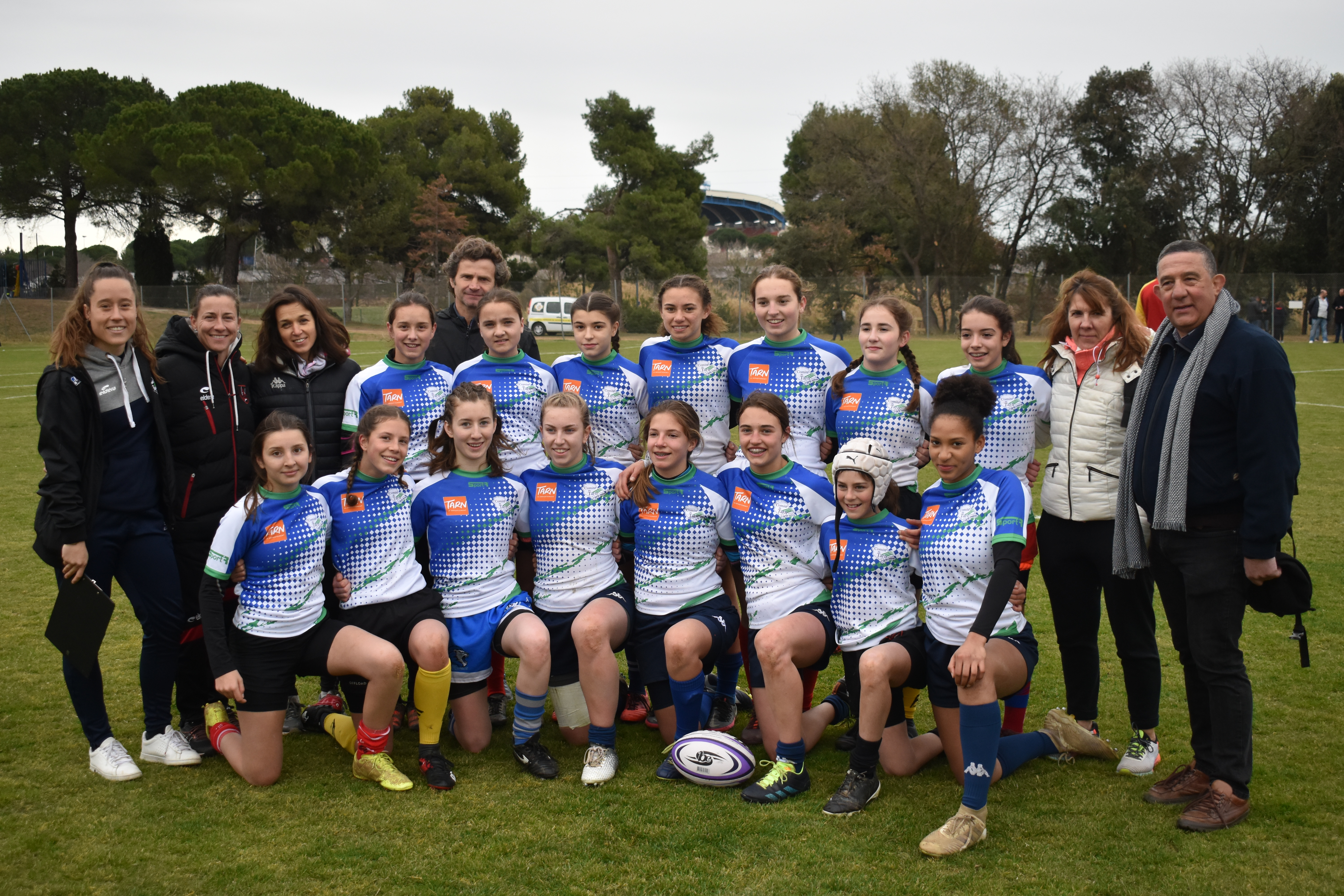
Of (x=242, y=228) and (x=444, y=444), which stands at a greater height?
(x=242, y=228)

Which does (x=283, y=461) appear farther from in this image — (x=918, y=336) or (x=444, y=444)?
(x=918, y=336)

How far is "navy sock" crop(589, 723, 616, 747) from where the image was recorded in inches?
153

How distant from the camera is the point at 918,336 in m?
34.1

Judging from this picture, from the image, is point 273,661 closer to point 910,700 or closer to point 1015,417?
point 910,700

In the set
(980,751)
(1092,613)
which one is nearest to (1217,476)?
(1092,613)

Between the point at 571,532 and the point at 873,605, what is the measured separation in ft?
4.30

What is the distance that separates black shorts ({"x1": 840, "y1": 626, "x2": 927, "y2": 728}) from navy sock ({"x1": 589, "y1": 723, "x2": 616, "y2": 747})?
0.97 m

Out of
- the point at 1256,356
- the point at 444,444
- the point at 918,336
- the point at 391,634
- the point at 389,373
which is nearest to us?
the point at 1256,356

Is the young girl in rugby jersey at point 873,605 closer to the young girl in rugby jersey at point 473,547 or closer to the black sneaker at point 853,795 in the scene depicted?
the black sneaker at point 853,795

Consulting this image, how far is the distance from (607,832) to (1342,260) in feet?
134

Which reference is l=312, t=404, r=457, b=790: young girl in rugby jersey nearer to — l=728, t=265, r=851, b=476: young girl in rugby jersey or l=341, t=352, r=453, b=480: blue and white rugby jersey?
l=341, t=352, r=453, b=480: blue and white rugby jersey

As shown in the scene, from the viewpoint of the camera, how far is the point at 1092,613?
3902mm

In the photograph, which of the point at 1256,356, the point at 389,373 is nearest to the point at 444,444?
the point at 389,373

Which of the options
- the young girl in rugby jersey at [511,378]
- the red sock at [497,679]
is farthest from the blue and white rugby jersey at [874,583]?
the red sock at [497,679]
